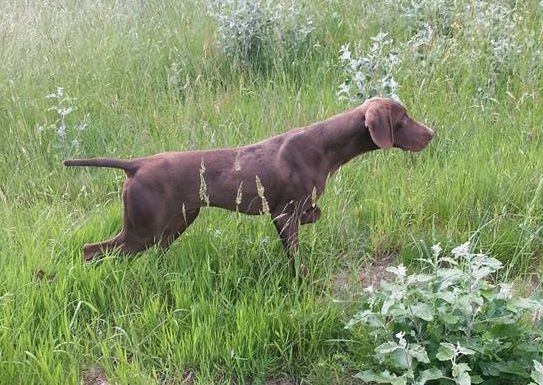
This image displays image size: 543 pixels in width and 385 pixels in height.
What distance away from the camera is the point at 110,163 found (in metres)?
3.12

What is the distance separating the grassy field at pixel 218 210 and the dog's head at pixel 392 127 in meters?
0.41

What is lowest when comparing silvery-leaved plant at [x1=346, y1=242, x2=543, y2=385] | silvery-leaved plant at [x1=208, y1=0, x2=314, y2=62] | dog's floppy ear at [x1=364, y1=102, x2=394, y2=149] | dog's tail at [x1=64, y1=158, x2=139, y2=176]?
silvery-leaved plant at [x1=346, y1=242, x2=543, y2=385]

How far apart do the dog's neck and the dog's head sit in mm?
65

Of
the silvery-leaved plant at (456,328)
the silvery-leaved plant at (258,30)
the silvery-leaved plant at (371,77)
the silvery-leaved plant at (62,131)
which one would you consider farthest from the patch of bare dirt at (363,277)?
the silvery-leaved plant at (258,30)

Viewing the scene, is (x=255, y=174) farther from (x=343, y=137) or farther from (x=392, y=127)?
(x=392, y=127)

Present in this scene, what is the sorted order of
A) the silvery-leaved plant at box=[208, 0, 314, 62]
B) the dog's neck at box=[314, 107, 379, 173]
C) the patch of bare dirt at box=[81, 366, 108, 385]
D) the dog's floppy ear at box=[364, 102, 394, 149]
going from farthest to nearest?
1. the silvery-leaved plant at box=[208, 0, 314, 62]
2. the dog's neck at box=[314, 107, 379, 173]
3. the dog's floppy ear at box=[364, 102, 394, 149]
4. the patch of bare dirt at box=[81, 366, 108, 385]

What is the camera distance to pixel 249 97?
501cm

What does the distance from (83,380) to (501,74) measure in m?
3.38

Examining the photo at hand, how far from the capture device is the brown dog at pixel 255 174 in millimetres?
3139

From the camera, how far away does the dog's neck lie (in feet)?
10.9

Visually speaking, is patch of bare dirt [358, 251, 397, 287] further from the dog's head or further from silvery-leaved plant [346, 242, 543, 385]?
silvery-leaved plant [346, 242, 543, 385]

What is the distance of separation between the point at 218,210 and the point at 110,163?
768mm

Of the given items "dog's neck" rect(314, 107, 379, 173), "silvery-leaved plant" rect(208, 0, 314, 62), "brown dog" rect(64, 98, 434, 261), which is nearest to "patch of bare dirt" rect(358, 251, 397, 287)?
"brown dog" rect(64, 98, 434, 261)

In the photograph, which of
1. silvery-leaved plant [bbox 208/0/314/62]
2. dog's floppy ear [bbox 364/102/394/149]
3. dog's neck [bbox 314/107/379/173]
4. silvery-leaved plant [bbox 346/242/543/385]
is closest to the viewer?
silvery-leaved plant [bbox 346/242/543/385]
